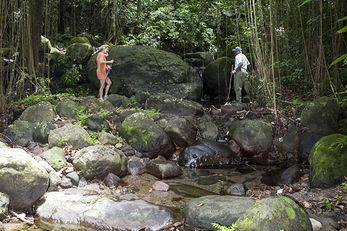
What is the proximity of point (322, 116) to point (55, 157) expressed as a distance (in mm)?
4886

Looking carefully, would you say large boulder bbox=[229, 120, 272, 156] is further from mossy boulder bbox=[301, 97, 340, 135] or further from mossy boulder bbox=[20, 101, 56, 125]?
mossy boulder bbox=[20, 101, 56, 125]

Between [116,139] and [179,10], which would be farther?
[179,10]

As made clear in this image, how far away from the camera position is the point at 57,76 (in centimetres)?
930

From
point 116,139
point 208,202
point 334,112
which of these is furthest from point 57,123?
point 334,112

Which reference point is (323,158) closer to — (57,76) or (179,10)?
(57,76)

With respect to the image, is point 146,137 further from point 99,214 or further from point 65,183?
point 99,214

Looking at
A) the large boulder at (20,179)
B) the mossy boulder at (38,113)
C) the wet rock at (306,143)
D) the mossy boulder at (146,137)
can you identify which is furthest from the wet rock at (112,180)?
the wet rock at (306,143)

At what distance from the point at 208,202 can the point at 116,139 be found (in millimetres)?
2826

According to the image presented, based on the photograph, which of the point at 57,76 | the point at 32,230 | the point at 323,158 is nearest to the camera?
the point at 32,230

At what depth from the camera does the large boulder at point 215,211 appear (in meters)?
3.21

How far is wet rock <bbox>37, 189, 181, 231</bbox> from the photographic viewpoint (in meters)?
3.29

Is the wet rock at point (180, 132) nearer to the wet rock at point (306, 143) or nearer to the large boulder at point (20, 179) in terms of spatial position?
the wet rock at point (306, 143)

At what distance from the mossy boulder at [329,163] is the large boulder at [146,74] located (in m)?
5.07

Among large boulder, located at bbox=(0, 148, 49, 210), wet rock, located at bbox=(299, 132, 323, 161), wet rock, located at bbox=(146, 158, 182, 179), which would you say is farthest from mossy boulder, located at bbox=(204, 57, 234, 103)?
large boulder, located at bbox=(0, 148, 49, 210)
